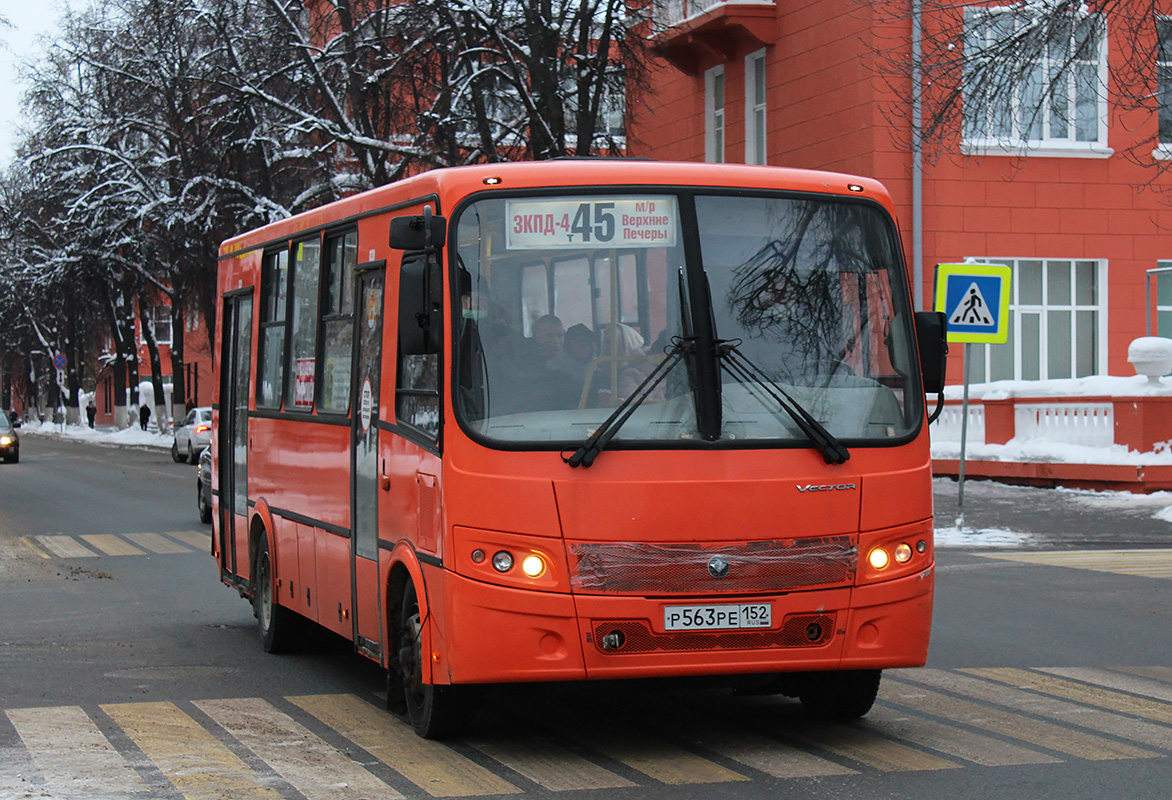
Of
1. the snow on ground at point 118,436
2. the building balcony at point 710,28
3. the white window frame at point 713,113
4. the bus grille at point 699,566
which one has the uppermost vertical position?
the building balcony at point 710,28

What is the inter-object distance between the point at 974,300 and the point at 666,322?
1198cm

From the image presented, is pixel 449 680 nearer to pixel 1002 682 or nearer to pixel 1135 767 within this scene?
pixel 1135 767

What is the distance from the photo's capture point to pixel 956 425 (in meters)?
27.5

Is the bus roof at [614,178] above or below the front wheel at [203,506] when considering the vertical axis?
above

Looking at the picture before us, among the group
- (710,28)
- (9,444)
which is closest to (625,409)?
(710,28)

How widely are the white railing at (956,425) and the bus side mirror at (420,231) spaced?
20102 mm

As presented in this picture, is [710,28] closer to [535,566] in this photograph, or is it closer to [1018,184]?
[1018,184]

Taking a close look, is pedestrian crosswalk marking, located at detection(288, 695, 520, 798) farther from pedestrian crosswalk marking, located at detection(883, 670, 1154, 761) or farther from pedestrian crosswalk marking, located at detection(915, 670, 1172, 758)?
pedestrian crosswalk marking, located at detection(915, 670, 1172, 758)

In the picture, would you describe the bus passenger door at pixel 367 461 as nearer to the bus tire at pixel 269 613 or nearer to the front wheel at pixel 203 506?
the bus tire at pixel 269 613

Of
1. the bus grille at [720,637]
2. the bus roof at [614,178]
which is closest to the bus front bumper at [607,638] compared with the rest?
the bus grille at [720,637]

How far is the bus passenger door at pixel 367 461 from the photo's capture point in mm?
8422

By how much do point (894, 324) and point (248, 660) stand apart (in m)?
4.75

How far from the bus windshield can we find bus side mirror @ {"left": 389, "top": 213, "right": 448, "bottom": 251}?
10 cm

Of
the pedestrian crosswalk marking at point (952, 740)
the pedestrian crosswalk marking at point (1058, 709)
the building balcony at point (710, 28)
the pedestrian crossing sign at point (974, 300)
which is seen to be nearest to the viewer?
the pedestrian crosswalk marking at point (952, 740)
